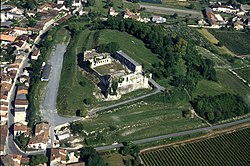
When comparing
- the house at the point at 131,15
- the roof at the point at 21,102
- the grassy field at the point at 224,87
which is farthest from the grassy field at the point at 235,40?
the roof at the point at 21,102

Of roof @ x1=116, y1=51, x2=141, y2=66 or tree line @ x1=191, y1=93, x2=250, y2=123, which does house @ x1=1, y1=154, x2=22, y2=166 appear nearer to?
roof @ x1=116, y1=51, x2=141, y2=66

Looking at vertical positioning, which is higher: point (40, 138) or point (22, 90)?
point (22, 90)

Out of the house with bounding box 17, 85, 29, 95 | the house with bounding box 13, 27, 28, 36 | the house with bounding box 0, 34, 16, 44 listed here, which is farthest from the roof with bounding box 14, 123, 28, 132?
the house with bounding box 13, 27, 28, 36

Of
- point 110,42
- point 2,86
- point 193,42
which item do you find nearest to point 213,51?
point 193,42

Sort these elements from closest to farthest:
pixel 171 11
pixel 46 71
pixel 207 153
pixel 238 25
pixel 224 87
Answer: pixel 207 153
pixel 46 71
pixel 224 87
pixel 238 25
pixel 171 11

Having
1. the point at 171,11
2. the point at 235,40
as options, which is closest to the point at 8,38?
the point at 171,11

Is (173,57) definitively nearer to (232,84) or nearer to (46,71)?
(232,84)

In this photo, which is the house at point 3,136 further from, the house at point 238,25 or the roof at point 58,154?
the house at point 238,25
